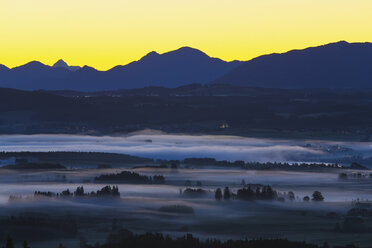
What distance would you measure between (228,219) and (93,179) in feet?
139

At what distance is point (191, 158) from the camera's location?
184 metres

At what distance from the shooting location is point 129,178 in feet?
438

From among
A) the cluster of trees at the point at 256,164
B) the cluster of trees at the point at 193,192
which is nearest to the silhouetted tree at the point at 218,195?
the cluster of trees at the point at 193,192

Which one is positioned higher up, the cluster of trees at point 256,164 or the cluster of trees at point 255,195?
the cluster of trees at point 256,164

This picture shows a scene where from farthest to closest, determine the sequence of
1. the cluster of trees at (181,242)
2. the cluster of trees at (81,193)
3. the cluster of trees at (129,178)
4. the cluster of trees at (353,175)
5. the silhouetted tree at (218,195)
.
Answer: the cluster of trees at (353,175) < the cluster of trees at (129,178) < the silhouetted tree at (218,195) < the cluster of trees at (81,193) < the cluster of trees at (181,242)

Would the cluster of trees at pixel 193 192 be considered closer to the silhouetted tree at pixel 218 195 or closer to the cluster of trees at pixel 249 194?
the silhouetted tree at pixel 218 195

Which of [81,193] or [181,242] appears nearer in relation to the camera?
[181,242]

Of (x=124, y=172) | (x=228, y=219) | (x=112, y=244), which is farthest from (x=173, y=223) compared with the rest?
(x=124, y=172)

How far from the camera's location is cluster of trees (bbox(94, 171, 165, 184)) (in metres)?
131

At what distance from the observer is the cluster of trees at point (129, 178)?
5172 inches

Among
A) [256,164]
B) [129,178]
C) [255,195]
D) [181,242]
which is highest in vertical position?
[256,164]

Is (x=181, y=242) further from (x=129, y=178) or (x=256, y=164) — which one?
(x=256, y=164)

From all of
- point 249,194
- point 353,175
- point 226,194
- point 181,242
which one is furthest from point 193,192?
point 181,242

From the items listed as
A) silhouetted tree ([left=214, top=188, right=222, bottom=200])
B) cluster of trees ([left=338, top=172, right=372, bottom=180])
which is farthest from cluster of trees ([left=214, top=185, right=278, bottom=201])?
cluster of trees ([left=338, top=172, right=372, bottom=180])
